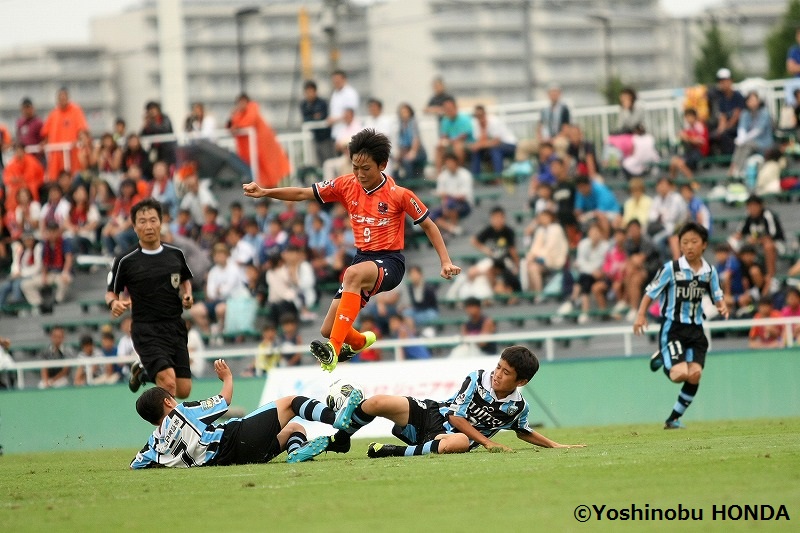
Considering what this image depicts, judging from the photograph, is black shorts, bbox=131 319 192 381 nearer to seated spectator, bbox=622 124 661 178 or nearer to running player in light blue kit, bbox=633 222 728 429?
running player in light blue kit, bbox=633 222 728 429

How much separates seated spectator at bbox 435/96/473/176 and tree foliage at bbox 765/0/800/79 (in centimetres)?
4152

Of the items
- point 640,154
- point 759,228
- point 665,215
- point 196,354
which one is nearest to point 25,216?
point 196,354

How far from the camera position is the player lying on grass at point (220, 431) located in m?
11.2

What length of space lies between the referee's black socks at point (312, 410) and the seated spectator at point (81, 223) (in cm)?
1542

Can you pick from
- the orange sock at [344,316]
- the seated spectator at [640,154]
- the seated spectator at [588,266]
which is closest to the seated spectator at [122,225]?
the seated spectator at [588,266]

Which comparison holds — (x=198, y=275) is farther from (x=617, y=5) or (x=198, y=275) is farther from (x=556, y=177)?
(x=617, y=5)

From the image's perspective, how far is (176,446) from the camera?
1138 cm

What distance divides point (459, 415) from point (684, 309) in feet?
13.7

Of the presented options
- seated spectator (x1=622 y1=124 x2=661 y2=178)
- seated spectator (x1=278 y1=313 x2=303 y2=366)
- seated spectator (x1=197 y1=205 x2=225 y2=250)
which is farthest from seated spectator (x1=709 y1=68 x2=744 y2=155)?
seated spectator (x1=197 y1=205 x2=225 y2=250)

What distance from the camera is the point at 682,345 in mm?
14625

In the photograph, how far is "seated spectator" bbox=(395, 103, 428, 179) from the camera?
25.0 meters

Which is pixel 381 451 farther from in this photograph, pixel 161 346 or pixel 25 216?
pixel 25 216

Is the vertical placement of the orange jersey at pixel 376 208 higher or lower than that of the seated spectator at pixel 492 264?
higher

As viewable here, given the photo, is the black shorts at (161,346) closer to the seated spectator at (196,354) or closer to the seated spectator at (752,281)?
the seated spectator at (196,354)
